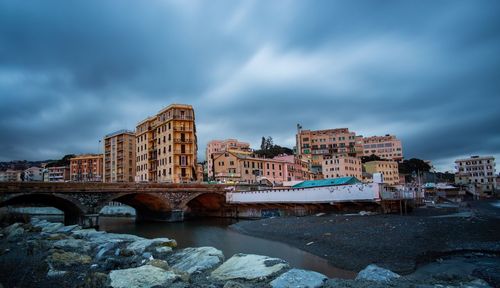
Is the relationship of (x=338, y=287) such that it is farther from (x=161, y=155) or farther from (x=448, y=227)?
(x=161, y=155)

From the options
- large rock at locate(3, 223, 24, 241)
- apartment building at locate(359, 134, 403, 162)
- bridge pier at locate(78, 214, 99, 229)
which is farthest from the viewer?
apartment building at locate(359, 134, 403, 162)

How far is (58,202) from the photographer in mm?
43281

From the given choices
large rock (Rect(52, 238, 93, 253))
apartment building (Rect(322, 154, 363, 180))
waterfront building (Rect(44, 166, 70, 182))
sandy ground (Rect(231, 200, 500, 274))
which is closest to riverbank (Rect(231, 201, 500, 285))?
sandy ground (Rect(231, 200, 500, 274))

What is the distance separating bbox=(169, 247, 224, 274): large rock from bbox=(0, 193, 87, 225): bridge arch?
28214mm

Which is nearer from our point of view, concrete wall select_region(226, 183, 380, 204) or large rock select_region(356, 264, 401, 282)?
large rock select_region(356, 264, 401, 282)

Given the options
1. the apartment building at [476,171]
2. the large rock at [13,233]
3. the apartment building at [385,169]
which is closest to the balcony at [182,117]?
the large rock at [13,233]

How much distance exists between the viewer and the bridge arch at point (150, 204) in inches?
1899

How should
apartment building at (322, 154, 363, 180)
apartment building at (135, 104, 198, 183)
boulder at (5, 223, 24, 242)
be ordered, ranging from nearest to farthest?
boulder at (5, 223, 24, 242)
apartment building at (135, 104, 198, 183)
apartment building at (322, 154, 363, 180)

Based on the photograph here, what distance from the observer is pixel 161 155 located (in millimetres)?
76062

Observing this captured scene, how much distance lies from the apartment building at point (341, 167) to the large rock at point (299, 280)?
3698 inches

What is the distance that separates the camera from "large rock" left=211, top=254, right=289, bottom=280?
1230 centimetres

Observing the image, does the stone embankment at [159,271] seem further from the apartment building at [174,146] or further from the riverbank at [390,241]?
the apartment building at [174,146]

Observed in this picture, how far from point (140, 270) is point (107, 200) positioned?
110 feet

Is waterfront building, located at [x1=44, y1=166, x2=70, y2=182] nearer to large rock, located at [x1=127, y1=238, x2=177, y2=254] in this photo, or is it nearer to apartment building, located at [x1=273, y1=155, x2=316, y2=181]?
apartment building, located at [x1=273, y1=155, x2=316, y2=181]
